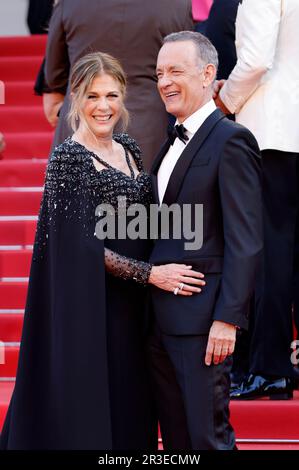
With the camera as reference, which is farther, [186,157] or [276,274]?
[276,274]

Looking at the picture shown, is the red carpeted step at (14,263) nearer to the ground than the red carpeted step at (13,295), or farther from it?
farther from it

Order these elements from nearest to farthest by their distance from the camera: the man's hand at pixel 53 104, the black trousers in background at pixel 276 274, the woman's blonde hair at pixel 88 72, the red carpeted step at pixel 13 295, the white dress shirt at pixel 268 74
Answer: the woman's blonde hair at pixel 88 72 < the white dress shirt at pixel 268 74 < the black trousers in background at pixel 276 274 < the man's hand at pixel 53 104 < the red carpeted step at pixel 13 295

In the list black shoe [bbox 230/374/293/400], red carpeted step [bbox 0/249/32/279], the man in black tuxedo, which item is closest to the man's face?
the man in black tuxedo

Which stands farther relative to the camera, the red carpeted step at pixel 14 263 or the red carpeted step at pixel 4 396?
the red carpeted step at pixel 14 263

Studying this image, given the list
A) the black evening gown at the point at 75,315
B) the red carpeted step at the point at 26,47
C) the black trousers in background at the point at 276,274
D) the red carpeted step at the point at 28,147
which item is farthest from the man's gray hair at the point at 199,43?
the red carpeted step at the point at 26,47

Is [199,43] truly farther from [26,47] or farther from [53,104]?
[26,47]

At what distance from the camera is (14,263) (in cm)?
589

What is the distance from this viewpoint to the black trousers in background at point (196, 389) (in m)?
3.40

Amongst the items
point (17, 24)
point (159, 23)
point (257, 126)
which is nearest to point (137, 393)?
point (257, 126)

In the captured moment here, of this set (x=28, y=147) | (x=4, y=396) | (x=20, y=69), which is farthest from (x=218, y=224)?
(x=20, y=69)

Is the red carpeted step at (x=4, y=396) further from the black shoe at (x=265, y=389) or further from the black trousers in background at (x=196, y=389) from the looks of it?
the black trousers in background at (x=196, y=389)

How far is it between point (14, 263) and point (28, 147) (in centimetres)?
161

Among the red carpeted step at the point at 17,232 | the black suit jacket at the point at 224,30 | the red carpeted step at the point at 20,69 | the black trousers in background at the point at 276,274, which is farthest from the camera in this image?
the red carpeted step at the point at 20,69

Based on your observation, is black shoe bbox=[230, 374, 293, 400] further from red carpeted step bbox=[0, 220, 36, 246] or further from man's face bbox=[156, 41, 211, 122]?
red carpeted step bbox=[0, 220, 36, 246]
